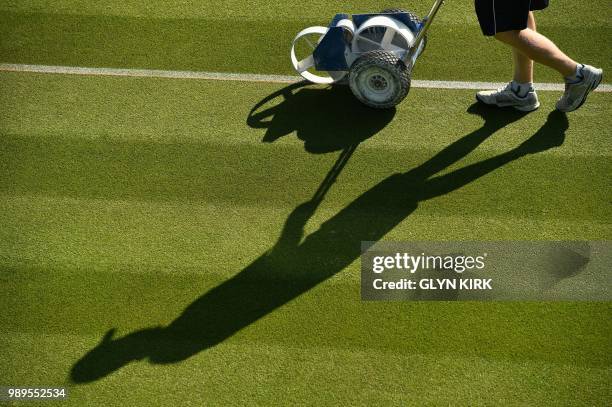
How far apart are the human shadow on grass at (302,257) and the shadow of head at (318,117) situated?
0.78ft

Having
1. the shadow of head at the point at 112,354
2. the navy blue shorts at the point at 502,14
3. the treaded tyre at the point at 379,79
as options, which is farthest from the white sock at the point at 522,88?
the shadow of head at the point at 112,354

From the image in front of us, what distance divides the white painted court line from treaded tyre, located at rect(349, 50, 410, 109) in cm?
57

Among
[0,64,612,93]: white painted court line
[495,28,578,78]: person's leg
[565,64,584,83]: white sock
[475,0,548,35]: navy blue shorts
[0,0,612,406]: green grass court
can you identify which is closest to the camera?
[0,0,612,406]: green grass court

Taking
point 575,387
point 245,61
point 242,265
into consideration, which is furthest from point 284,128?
point 575,387

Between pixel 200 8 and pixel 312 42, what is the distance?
1.29 m

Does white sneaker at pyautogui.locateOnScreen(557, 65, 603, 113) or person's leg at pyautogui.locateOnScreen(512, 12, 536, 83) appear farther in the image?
person's leg at pyautogui.locateOnScreen(512, 12, 536, 83)

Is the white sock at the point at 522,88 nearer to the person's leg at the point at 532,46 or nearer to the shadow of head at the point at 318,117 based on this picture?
the person's leg at the point at 532,46

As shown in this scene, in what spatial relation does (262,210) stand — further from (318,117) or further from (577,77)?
(577,77)

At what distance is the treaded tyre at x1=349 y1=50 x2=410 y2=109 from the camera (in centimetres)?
626

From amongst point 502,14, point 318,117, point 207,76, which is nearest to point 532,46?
point 502,14

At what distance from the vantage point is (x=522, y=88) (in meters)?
6.50

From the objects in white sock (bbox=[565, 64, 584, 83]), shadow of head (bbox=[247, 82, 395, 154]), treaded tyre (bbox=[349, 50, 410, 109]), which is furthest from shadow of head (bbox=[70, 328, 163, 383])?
white sock (bbox=[565, 64, 584, 83])

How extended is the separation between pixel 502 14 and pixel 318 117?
1.74 meters

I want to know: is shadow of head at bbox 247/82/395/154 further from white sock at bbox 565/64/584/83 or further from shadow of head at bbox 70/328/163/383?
shadow of head at bbox 70/328/163/383
